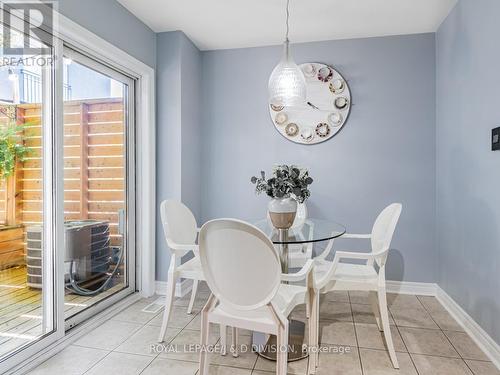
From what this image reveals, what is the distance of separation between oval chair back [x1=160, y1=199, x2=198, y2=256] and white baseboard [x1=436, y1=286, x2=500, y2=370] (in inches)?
84.1

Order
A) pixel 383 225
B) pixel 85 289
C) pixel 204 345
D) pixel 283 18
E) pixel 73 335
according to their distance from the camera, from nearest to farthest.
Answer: pixel 204 345 → pixel 73 335 → pixel 383 225 → pixel 85 289 → pixel 283 18

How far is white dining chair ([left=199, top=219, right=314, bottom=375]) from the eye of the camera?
143cm

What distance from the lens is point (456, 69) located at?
263 centimetres

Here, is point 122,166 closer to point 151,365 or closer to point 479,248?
point 151,365

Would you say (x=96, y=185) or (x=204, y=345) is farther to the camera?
(x=96, y=185)

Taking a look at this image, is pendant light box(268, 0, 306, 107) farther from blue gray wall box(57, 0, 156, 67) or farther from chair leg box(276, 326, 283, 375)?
chair leg box(276, 326, 283, 375)

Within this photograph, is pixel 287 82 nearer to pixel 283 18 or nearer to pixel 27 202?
pixel 283 18

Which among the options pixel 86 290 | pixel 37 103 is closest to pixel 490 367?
pixel 86 290

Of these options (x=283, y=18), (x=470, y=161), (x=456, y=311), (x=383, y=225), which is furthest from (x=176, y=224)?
(x=456, y=311)

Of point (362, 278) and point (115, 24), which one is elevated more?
point (115, 24)

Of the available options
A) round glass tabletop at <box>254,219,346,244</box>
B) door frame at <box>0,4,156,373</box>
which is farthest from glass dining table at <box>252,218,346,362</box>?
door frame at <box>0,4,156,373</box>

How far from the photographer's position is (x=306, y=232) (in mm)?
2223

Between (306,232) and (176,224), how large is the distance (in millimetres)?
960

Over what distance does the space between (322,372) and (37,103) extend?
7.86 ft
